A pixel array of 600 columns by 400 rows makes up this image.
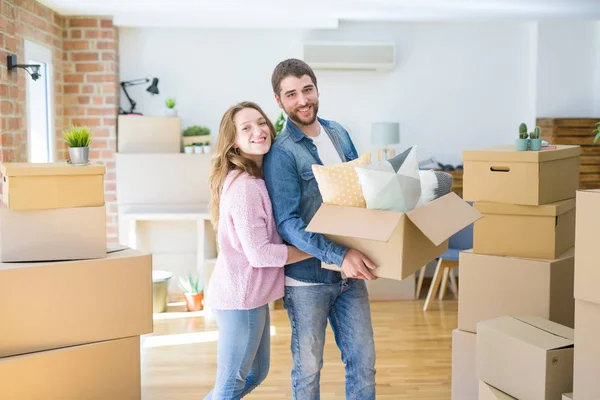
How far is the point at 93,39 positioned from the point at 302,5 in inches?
67.2

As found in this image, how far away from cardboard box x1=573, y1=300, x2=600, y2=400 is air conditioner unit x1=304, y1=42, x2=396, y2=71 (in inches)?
159

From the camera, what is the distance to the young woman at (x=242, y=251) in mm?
2266

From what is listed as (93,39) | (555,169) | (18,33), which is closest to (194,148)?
(93,39)

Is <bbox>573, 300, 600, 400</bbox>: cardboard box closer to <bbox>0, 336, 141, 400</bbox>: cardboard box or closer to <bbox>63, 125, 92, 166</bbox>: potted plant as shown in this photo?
<bbox>0, 336, 141, 400</bbox>: cardboard box

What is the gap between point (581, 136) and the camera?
19.4ft

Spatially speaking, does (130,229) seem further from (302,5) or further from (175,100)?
(302,5)

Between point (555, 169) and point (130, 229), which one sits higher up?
point (555, 169)

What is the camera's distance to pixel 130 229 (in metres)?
5.56

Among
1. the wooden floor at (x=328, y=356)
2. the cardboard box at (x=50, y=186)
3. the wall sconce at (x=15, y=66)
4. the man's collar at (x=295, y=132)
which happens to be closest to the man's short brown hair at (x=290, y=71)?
the man's collar at (x=295, y=132)

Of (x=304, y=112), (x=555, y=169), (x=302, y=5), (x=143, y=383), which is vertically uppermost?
(x=302, y=5)

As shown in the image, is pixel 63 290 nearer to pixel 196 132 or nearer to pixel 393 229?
pixel 393 229

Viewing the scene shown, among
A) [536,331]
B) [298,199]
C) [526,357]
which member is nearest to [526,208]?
[536,331]

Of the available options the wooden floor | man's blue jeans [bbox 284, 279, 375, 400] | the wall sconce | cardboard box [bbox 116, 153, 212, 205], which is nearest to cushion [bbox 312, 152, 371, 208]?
man's blue jeans [bbox 284, 279, 375, 400]

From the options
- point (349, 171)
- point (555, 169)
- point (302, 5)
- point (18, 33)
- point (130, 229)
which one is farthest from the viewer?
point (130, 229)
